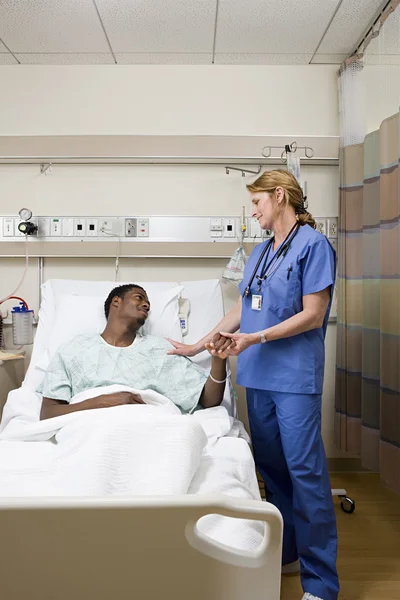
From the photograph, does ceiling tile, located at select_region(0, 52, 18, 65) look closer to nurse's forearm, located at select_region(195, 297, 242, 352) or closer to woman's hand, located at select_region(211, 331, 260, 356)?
nurse's forearm, located at select_region(195, 297, 242, 352)

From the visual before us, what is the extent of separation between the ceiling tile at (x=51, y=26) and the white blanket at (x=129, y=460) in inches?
80.5

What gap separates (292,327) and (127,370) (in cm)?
74

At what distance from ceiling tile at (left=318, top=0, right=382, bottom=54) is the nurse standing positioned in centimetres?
112

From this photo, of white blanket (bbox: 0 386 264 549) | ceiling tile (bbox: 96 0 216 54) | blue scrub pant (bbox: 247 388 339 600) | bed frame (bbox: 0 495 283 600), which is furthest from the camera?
ceiling tile (bbox: 96 0 216 54)

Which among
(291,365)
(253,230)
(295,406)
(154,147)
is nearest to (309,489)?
(295,406)

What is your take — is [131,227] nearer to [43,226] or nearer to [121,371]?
[43,226]

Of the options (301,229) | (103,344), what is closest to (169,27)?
(301,229)

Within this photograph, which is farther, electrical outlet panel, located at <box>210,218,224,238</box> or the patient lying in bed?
electrical outlet panel, located at <box>210,218,224,238</box>

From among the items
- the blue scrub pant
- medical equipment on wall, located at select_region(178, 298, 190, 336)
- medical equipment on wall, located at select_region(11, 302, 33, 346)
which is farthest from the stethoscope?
medical equipment on wall, located at select_region(11, 302, 33, 346)

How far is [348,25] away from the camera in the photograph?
2.63 meters

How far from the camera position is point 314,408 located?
188 cm

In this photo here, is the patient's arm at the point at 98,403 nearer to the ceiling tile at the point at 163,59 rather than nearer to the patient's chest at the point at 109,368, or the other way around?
the patient's chest at the point at 109,368

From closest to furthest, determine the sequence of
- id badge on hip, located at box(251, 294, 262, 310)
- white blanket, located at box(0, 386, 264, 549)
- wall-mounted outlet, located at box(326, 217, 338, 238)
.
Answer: white blanket, located at box(0, 386, 264, 549) → id badge on hip, located at box(251, 294, 262, 310) → wall-mounted outlet, located at box(326, 217, 338, 238)

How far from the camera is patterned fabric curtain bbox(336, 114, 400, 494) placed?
7.57 ft
